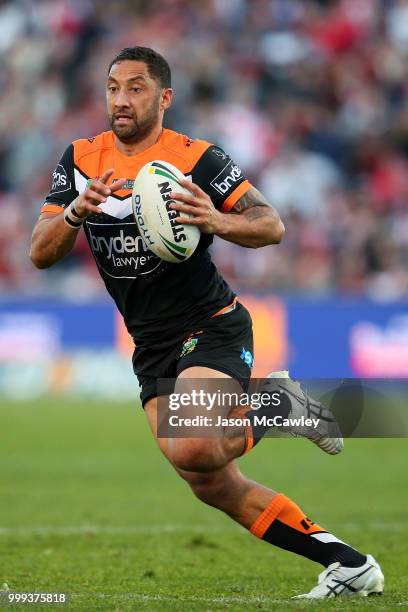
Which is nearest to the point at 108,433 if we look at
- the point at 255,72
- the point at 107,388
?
the point at 107,388

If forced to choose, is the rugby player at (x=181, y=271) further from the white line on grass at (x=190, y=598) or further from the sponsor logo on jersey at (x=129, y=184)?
the white line on grass at (x=190, y=598)

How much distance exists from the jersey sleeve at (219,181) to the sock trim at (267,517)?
1441 millimetres

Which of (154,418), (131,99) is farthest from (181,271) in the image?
(131,99)

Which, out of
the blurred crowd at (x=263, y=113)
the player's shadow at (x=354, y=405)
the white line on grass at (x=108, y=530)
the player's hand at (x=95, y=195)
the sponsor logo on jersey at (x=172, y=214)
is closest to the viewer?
the player's hand at (x=95, y=195)

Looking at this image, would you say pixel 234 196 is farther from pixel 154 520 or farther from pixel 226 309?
pixel 154 520

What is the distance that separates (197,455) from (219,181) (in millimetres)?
1344

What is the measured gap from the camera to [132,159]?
6.05m

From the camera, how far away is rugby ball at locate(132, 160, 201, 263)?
221 inches

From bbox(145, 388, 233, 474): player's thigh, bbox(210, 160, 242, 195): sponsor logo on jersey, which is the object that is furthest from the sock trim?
bbox(210, 160, 242, 195): sponsor logo on jersey

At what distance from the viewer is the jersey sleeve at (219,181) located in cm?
594

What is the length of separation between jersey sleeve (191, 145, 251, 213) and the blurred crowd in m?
10.6

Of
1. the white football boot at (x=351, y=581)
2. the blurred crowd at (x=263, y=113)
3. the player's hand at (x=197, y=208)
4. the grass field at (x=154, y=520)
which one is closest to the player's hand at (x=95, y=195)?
the player's hand at (x=197, y=208)

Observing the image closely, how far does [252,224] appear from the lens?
19.1ft

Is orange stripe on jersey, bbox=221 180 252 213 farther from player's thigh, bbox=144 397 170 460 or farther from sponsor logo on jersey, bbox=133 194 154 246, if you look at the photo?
player's thigh, bbox=144 397 170 460
